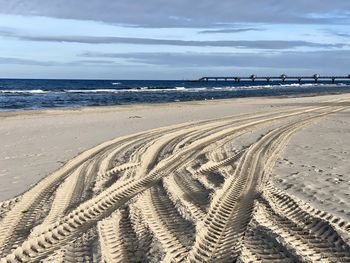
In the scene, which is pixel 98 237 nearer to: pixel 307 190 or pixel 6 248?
pixel 6 248

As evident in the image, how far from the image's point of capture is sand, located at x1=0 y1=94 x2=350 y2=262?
14.8ft

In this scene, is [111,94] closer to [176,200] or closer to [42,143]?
[42,143]

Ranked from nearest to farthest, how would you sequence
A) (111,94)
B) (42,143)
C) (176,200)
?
(176,200) → (42,143) → (111,94)

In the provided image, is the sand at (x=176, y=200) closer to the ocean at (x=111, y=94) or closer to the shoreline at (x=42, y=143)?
the shoreline at (x=42, y=143)

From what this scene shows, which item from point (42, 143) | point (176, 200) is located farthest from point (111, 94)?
point (176, 200)

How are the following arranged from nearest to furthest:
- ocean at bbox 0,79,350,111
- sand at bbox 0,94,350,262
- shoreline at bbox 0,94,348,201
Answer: sand at bbox 0,94,350,262 < shoreline at bbox 0,94,348,201 < ocean at bbox 0,79,350,111

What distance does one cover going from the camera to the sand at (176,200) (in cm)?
452

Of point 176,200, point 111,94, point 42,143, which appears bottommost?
point 111,94

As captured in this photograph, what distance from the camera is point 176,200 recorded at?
6340mm

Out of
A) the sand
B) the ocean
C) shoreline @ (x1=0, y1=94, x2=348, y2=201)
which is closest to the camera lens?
the sand

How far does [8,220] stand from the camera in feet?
18.7

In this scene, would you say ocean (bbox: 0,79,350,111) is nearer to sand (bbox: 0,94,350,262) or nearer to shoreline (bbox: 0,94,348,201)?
shoreline (bbox: 0,94,348,201)

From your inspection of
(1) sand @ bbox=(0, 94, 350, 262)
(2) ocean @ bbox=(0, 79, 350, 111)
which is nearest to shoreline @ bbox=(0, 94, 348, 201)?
(1) sand @ bbox=(0, 94, 350, 262)

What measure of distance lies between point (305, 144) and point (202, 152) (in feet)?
9.03
